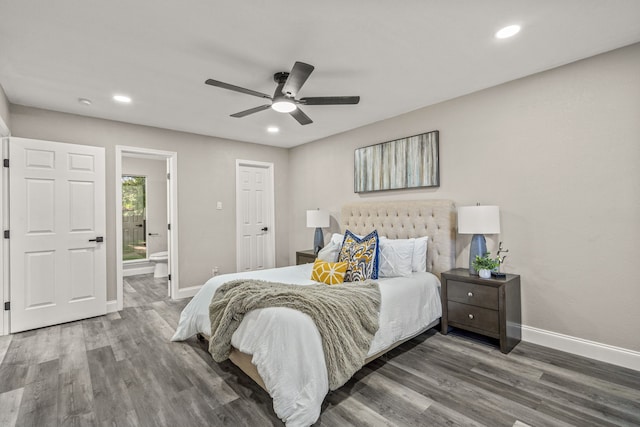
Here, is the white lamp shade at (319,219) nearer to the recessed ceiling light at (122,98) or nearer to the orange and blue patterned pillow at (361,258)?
the orange and blue patterned pillow at (361,258)

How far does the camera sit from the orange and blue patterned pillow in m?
2.97

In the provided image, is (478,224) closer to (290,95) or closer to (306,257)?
(290,95)

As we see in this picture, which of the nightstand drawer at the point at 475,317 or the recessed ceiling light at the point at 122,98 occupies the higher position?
the recessed ceiling light at the point at 122,98

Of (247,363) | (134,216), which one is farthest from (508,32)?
(134,216)

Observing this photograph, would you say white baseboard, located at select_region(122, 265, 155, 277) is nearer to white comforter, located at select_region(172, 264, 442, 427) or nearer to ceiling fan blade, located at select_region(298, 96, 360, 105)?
white comforter, located at select_region(172, 264, 442, 427)

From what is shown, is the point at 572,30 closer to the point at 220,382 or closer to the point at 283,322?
the point at 283,322

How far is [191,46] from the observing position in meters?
2.35

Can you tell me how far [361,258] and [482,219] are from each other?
1.20 m

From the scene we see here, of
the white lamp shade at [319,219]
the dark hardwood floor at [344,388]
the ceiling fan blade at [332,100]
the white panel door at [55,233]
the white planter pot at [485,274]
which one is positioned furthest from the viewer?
the white lamp shade at [319,219]

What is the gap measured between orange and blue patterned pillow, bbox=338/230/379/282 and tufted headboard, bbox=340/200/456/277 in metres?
0.71

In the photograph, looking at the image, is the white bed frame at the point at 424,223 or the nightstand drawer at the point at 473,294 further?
the white bed frame at the point at 424,223

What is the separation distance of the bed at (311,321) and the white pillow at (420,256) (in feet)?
0.28

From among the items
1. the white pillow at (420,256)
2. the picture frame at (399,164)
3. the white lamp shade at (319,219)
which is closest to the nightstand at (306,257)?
the white lamp shade at (319,219)

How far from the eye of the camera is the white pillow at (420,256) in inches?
130
